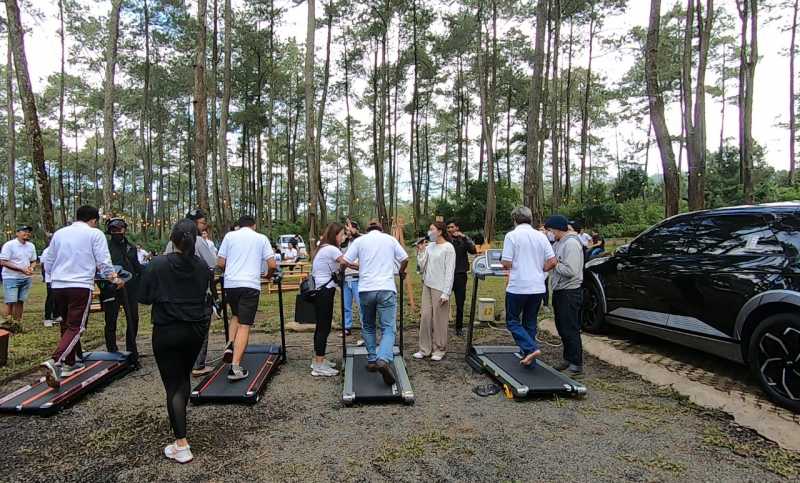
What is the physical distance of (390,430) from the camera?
149 inches

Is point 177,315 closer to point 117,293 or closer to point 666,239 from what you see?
point 117,293

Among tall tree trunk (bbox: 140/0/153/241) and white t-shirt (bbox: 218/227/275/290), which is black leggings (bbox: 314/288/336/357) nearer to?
white t-shirt (bbox: 218/227/275/290)

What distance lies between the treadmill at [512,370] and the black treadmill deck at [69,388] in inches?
170

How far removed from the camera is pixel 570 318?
499cm

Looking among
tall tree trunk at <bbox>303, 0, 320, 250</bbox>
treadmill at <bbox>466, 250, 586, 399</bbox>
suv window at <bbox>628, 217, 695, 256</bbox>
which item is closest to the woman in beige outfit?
treadmill at <bbox>466, 250, 586, 399</bbox>

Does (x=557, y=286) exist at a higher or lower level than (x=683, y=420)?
higher

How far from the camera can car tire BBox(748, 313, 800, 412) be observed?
3688 millimetres

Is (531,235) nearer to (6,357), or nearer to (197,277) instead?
(197,277)

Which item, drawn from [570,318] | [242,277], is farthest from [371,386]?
[570,318]

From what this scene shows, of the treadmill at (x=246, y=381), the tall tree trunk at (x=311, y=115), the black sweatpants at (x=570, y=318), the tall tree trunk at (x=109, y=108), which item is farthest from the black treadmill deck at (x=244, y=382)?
the tall tree trunk at (x=109, y=108)

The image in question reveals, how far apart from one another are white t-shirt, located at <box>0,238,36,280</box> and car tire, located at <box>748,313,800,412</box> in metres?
10.5

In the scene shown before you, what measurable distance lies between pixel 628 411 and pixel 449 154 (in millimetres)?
40611

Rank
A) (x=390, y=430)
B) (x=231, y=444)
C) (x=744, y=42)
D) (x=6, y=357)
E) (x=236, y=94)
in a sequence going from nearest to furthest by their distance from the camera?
(x=231, y=444) < (x=390, y=430) < (x=6, y=357) < (x=744, y=42) < (x=236, y=94)

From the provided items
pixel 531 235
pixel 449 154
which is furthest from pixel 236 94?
pixel 531 235
